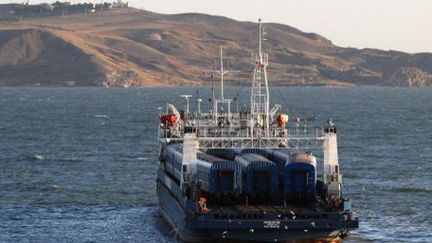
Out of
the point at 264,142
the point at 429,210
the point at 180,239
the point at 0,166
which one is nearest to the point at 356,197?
the point at 429,210

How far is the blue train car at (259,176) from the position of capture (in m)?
57.2

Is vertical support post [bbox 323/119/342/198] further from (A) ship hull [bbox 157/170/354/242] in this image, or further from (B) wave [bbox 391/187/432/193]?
(B) wave [bbox 391/187/432/193]

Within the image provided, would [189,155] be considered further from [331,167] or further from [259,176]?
[331,167]

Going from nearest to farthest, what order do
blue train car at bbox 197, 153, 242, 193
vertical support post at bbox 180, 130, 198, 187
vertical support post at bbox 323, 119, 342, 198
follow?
1. blue train car at bbox 197, 153, 242, 193
2. vertical support post at bbox 323, 119, 342, 198
3. vertical support post at bbox 180, 130, 198, 187

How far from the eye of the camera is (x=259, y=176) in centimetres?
5738

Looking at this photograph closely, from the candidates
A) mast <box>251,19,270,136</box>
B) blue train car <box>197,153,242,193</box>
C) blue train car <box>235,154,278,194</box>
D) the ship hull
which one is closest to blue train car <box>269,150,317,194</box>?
blue train car <box>235,154,278,194</box>

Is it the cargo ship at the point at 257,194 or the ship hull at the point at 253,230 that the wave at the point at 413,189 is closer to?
the cargo ship at the point at 257,194

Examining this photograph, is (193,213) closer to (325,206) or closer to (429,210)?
(325,206)

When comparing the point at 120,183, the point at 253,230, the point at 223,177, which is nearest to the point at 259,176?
the point at 223,177

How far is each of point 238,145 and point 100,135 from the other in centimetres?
7927

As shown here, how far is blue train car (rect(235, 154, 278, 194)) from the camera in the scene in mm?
57219

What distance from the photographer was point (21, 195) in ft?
265

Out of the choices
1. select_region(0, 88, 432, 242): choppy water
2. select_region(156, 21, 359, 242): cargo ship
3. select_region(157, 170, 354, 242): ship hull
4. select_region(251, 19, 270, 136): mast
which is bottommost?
select_region(0, 88, 432, 242): choppy water

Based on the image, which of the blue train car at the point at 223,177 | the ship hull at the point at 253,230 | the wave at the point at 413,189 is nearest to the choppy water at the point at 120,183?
the wave at the point at 413,189
